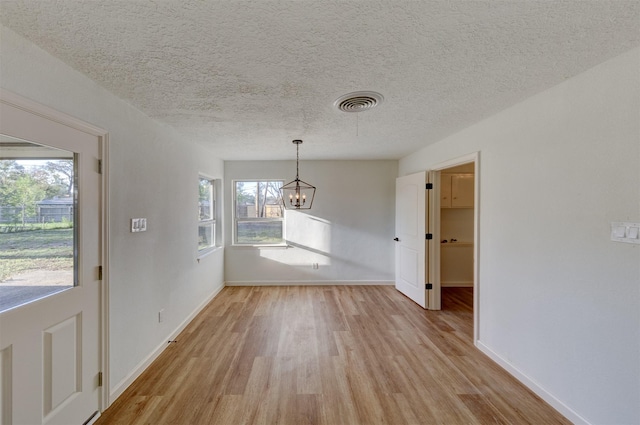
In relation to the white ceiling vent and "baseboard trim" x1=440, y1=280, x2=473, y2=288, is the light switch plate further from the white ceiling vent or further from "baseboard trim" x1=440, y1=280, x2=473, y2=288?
"baseboard trim" x1=440, y1=280, x2=473, y2=288

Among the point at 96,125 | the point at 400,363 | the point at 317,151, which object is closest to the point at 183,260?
the point at 96,125

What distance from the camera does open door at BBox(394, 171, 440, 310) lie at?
3.61m

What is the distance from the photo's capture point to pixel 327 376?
7.06ft

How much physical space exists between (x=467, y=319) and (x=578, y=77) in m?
2.88

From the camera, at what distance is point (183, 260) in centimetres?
304

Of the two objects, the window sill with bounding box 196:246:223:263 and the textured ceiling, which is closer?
the textured ceiling

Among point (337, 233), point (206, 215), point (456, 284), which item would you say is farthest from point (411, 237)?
point (206, 215)

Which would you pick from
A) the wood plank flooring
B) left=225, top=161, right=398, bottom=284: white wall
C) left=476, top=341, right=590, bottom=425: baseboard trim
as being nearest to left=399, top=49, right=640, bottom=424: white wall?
left=476, top=341, right=590, bottom=425: baseboard trim

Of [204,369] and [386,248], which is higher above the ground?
[386,248]

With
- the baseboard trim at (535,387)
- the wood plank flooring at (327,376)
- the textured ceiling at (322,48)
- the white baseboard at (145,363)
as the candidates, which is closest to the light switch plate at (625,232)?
the textured ceiling at (322,48)

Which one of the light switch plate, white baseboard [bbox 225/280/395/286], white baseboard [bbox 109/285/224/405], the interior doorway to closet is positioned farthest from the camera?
white baseboard [bbox 225/280/395/286]

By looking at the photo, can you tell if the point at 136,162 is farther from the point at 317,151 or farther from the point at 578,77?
the point at 578,77

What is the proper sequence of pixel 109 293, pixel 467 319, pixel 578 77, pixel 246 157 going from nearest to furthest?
pixel 578 77 < pixel 109 293 < pixel 467 319 < pixel 246 157

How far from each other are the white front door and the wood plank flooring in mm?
377
